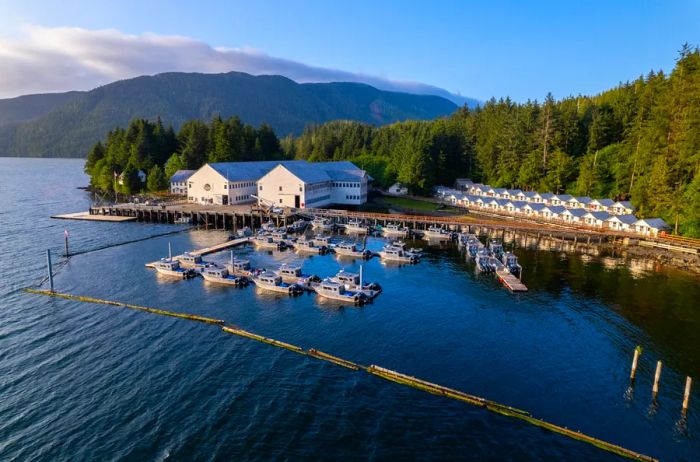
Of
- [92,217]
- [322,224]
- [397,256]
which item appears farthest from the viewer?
[92,217]

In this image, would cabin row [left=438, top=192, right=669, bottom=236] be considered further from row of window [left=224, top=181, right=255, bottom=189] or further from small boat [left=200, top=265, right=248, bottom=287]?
small boat [left=200, top=265, right=248, bottom=287]

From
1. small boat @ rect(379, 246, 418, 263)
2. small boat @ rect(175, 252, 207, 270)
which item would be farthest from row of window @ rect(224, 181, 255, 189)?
small boat @ rect(379, 246, 418, 263)

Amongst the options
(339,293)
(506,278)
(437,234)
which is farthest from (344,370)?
(437,234)

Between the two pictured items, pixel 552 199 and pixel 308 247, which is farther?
pixel 552 199

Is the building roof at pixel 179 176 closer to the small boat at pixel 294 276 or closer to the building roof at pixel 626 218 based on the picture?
the small boat at pixel 294 276

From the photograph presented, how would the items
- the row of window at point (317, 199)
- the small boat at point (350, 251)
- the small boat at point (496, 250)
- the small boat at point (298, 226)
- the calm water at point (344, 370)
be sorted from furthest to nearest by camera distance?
1. the row of window at point (317, 199)
2. the small boat at point (298, 226)
3. the small boat at point (350, 251)
4. the small boat at point (496, 250)
5. the calm water at point (344, 370)

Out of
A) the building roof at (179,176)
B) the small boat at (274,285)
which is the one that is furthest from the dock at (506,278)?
the building roof at (179,176)

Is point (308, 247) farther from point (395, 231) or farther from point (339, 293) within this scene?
point (339, 293)
